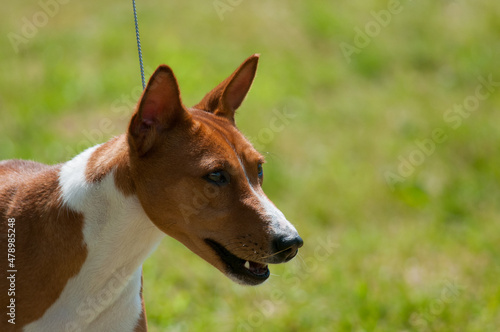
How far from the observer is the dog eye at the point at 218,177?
11.5ft

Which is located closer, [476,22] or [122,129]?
[122,129]

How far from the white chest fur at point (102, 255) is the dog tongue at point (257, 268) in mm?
517

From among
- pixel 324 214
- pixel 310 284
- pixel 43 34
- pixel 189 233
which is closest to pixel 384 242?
pixel 324 214

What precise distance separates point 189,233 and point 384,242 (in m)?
3.93

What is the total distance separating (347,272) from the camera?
252 inches

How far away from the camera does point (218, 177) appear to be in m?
3.51

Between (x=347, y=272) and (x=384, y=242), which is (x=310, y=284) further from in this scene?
(x=384, y=242)

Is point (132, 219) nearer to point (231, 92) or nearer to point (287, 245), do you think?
point (287, 245)

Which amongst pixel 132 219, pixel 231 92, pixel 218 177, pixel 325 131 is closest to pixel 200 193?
pixel 218 177

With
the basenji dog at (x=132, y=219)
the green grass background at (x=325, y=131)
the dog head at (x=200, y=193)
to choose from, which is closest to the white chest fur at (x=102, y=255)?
the basenji dog at (x=132, y=219)

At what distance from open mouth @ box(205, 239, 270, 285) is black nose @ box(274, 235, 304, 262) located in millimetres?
220

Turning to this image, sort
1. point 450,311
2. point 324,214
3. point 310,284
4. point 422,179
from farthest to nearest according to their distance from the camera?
point 422,179 < point 324,214 < point 310,284 < point 450,311

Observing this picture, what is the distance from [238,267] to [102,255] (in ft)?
2.35

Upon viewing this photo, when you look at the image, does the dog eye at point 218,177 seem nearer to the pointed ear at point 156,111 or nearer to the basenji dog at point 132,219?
the basenji dog at point 132,219
